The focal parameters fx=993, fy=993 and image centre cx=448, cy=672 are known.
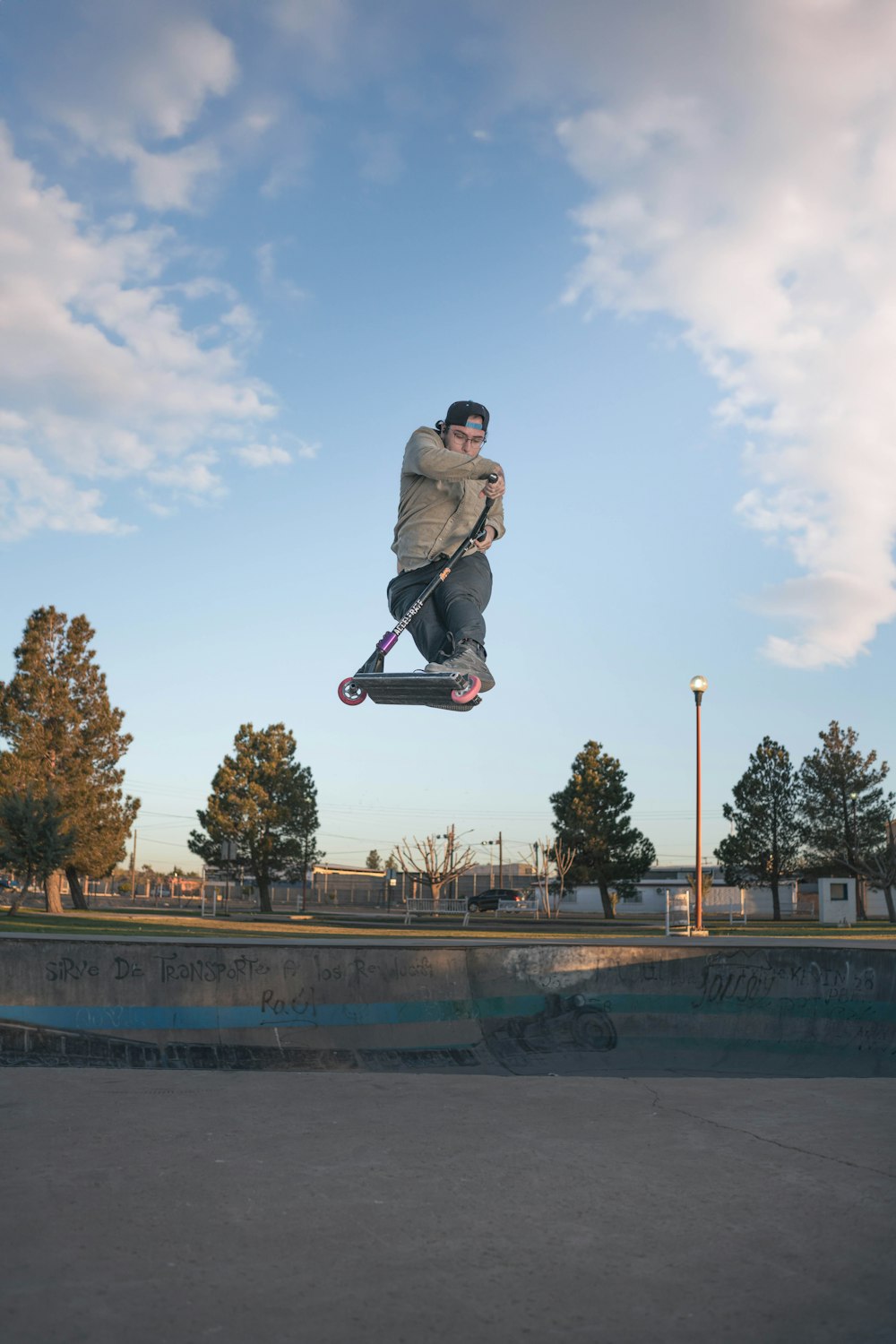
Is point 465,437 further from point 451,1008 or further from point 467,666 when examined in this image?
point 451,1008

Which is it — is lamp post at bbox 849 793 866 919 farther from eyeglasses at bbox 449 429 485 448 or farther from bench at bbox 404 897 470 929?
eyeglasses at bbox 449 429 485 448

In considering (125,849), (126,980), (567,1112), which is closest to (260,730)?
(125,849)

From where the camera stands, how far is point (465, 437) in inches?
275

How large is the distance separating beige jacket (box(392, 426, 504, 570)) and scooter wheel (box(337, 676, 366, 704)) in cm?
112

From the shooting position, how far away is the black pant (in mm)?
6832

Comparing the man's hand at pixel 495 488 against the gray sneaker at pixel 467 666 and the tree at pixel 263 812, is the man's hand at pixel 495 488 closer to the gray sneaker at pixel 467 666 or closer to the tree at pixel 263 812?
the gray sneaker at pixel 467 666

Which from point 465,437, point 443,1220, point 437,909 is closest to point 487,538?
→ point 465,437

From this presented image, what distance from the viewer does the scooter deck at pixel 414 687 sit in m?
6.28

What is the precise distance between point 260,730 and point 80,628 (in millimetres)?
13128

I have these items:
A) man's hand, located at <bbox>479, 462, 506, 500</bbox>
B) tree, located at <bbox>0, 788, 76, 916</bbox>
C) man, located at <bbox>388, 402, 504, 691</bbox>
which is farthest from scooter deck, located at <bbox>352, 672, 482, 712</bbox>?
tree, located at <bbox>0, 788, 76, 916</bbox>

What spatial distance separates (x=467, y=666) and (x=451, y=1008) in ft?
15.3

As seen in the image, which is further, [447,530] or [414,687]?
[447,530]

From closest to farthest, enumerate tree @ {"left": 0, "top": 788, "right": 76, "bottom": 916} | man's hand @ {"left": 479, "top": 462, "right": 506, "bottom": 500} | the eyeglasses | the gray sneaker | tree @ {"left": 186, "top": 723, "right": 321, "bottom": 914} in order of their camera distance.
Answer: the gray sneaker
man's hand @ {"left": 479, "top": 462, "right": 506, "bottom": 500}
the eyeglasses
tree @ {"left": 0, "top": 788, "right": 76, "bottom": 916}
tree @ {"left": 186, "top": 723, "right": 321, "bottom": 914}

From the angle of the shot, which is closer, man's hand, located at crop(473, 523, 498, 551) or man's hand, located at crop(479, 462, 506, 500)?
man's hand, located at crop(479, 462, 506, 500)
